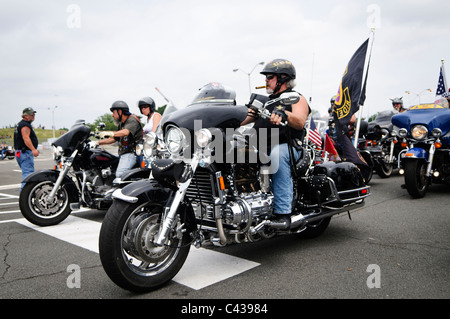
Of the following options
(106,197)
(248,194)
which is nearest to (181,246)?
(248,194)

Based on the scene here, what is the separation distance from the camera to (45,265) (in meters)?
3.77

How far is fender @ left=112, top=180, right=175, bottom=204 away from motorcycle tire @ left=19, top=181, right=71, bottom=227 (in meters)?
3.16

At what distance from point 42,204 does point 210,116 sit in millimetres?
3783

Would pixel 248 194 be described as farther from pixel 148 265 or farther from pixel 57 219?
pixel 57 219

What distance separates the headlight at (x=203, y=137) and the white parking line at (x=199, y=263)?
4.04ft

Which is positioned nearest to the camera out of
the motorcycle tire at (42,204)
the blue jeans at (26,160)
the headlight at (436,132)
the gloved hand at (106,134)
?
the motorcycle tire at (42,204)

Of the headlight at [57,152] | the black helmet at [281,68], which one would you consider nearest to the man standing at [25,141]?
the headlight at [57,152]

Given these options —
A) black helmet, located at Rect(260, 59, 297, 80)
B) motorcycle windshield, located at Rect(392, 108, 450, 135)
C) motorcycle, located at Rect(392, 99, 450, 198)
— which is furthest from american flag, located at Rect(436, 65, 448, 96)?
black helmet, located at Rect(260, 59, 297, 80)

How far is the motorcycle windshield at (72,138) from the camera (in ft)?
19.1

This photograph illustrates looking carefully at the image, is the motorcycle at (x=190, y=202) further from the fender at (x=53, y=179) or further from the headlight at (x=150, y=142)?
the fender at (x=53, y=179)
